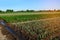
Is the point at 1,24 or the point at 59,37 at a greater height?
the point at 1,24

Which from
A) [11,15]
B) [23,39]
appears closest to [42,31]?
[23,39]

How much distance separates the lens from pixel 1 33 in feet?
10.1

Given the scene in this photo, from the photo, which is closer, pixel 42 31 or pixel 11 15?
pixel 42 31

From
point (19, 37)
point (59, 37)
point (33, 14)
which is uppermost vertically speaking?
point (19, 37)

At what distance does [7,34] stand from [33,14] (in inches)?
566

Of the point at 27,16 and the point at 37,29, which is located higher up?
the point at 37,29

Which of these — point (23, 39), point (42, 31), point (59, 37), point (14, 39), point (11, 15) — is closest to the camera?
point (14, 39)

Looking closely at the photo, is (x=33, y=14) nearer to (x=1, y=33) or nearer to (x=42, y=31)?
(x=42, y=31)

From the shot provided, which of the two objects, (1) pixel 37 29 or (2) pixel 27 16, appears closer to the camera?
(1) pixel 37 29

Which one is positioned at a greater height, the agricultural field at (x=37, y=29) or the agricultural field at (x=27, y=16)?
the agricultural field at (x=37, y=29)

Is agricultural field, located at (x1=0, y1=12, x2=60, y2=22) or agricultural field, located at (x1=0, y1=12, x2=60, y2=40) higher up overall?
agricultural field, located at (x1=0, y1=12, x2=60, y2=40)

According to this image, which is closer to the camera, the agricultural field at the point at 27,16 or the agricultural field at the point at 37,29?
the agricultural field at the point at 37,29

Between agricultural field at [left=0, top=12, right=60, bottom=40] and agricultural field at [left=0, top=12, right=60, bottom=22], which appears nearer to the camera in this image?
agricultural field at [left=0, top=12, right=60, bottom=40]

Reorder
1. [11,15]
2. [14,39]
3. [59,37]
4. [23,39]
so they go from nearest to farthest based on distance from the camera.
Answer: [14,39]
[23,39]
[59,37]
[11,15]
